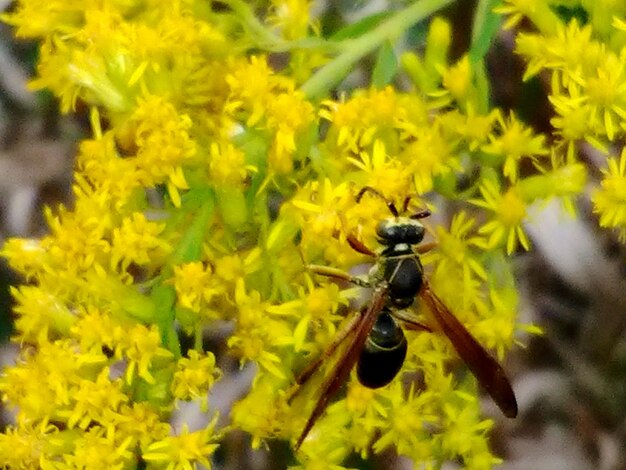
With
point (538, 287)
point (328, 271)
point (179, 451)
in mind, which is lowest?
point (538, 287)

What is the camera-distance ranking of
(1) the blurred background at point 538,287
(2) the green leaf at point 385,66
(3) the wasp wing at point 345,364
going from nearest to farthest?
(3) the wasp wing at point 345,364
(2) the green leaf at point 385,66
(1) the blurred background at point 538,287

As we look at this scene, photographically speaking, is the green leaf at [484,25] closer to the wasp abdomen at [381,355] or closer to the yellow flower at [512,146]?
the yellow flower at [512,146]

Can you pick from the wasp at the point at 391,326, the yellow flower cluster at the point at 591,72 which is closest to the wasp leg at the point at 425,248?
the wasp at the point at 391,326

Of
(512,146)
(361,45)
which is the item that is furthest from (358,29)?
(512,146)

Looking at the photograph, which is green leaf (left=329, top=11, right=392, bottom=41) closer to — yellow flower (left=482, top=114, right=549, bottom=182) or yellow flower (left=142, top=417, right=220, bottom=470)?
yellow flower (left=482, top=114, right=549, bottom=182)

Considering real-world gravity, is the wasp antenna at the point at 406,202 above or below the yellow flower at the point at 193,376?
above

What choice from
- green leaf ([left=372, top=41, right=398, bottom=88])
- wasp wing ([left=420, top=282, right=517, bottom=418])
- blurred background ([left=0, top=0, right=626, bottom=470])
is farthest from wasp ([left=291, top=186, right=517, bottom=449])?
blurred background ([left=0, top=0, right=626, bottom=470])

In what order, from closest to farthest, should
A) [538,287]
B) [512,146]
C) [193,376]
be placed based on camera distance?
[193,376]
[512,146]
[538,287]

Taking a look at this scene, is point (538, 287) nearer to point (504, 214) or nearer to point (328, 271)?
point (504, 214)
